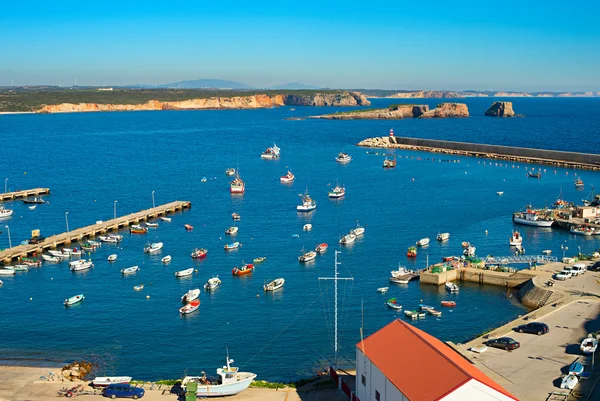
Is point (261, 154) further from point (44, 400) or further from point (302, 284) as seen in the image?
point (44, 400)

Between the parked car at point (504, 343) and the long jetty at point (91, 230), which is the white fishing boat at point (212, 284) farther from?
the parked car at point (504, 343)

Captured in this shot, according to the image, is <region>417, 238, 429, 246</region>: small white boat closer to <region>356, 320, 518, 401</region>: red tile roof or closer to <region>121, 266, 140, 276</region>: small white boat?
<region>121, 266, 140, 276</region>: small white boat

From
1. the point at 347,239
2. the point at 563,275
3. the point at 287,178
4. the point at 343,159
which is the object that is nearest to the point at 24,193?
the point at 287,178

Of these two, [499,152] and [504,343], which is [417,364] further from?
[499,152]

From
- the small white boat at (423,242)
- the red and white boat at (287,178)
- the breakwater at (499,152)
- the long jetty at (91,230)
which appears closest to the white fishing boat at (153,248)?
the long jetty at (91,230)

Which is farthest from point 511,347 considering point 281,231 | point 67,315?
point 281,231

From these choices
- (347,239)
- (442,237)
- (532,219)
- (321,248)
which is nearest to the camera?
(321,248)

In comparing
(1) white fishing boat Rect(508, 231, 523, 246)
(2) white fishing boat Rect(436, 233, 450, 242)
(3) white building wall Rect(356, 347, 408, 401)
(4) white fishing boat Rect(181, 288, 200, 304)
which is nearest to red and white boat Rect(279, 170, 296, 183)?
(2) white fishing boat Rect(436, 233, 450, 242)
